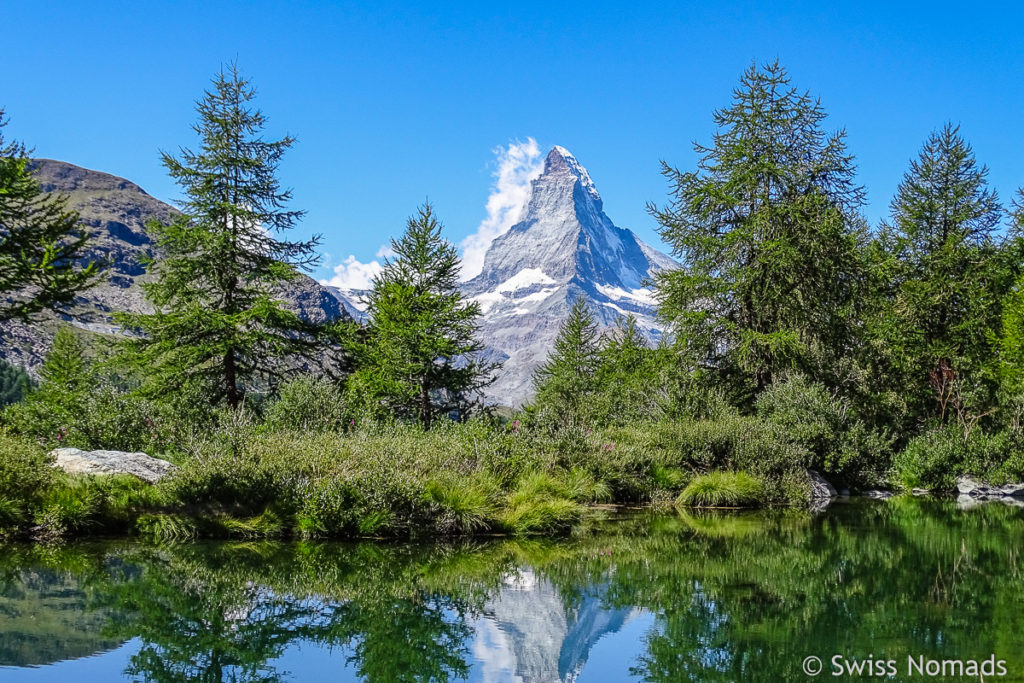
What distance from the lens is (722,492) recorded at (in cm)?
1856

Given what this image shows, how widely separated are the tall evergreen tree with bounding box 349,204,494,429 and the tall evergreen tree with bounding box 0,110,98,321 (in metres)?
8.95

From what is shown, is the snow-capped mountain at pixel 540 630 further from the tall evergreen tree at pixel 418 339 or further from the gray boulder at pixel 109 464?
the tall evergreen tree at pixel 418 339

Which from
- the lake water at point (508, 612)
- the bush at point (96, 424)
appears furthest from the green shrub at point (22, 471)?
the bush at point (96, 424)

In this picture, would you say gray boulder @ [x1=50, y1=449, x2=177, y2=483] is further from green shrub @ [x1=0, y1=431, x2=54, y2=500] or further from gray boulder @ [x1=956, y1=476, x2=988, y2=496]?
gray boulder @ [x1=956, y1=476, x2=988, y2=496]

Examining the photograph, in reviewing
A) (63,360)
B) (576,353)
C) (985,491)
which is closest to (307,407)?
(985,491)

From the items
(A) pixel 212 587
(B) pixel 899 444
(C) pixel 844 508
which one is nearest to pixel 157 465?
(A) pixel 212 587

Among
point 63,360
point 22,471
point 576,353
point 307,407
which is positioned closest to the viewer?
point 22,471

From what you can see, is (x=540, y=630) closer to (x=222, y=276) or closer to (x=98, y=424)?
(x=98, y=424)

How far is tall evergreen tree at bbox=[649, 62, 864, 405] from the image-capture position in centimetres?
2648

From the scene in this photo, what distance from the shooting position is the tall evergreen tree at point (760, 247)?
2648 centimetres

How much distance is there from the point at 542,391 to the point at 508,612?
1111 inches

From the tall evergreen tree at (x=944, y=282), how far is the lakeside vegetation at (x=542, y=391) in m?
0.10

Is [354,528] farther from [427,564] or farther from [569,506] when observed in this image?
[569,506]

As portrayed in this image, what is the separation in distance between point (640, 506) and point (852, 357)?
53.9 feet
